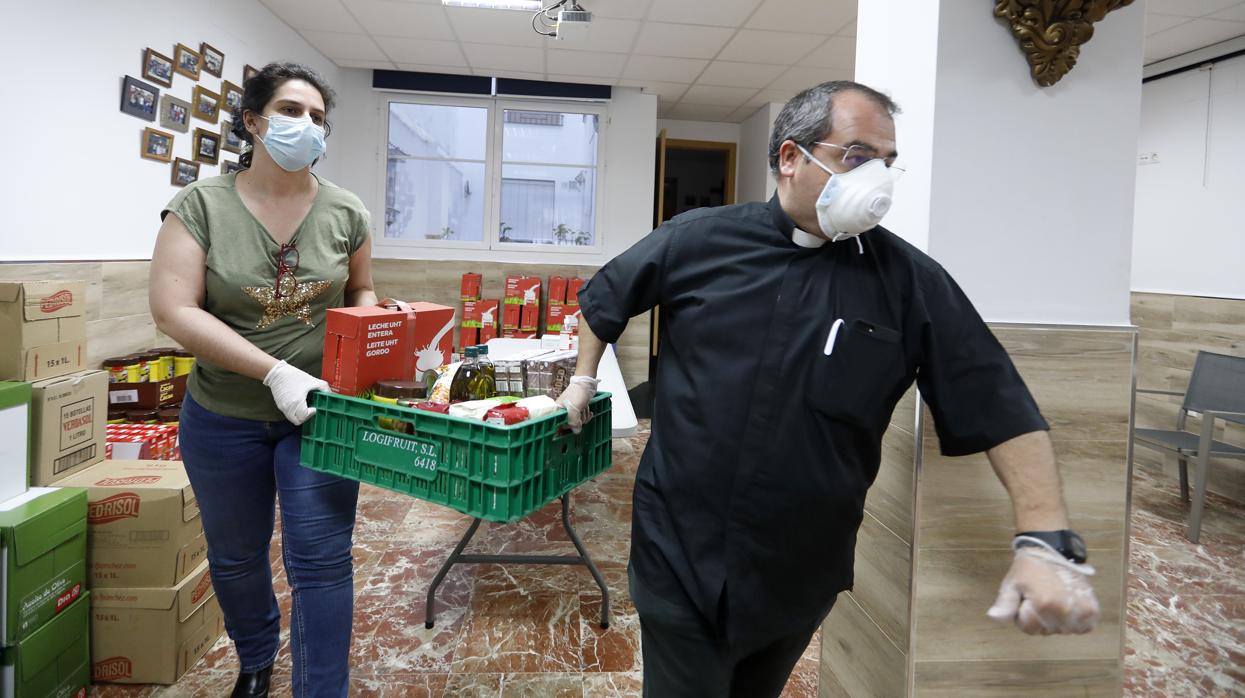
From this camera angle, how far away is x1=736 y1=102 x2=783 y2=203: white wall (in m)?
6.20

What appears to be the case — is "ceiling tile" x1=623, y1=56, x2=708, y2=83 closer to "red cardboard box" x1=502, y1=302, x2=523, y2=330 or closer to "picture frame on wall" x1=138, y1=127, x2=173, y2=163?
"red cardboard box" x1=502, y1=302, x2=523, y2=330

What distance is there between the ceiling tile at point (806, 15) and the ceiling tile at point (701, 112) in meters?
2.21

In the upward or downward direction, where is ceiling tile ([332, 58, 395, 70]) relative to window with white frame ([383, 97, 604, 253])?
upward

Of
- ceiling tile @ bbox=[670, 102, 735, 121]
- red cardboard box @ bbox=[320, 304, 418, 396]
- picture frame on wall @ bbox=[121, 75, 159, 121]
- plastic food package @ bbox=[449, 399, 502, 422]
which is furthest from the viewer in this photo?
ceiling tile @ bbox=[670, 102, 735, 121]

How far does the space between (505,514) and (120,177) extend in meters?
3.07

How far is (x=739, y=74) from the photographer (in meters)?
5.41

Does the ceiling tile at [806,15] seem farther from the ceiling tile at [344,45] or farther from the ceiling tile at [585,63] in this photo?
the ceiling tile at [344,45]

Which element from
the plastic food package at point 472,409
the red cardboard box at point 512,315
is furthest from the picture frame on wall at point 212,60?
the plastic food package at point 472,409

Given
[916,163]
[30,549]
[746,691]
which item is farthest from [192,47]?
[746,691]

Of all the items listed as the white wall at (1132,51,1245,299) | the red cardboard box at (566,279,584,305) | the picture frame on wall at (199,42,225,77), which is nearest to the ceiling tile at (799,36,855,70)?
the white wall at (1132,51,1245,299)

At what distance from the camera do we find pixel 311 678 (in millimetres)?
1490

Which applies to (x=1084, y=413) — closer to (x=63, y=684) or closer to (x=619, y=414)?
(x=619, y=414)

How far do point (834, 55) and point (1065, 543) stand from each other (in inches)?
185

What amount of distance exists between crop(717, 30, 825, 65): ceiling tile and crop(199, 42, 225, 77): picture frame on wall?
10.5 feet
